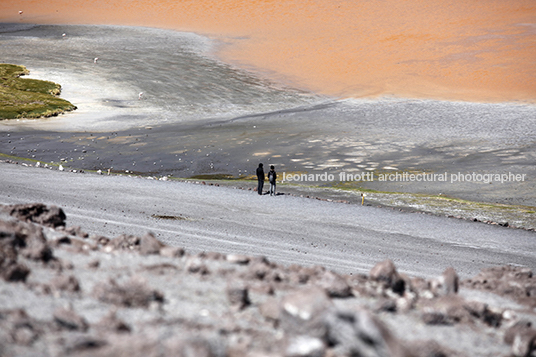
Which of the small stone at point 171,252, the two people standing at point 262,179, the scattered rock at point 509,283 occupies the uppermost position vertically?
the two people standing at point 262,179

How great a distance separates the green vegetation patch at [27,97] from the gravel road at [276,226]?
2233 centimetres

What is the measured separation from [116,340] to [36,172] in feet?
75.5

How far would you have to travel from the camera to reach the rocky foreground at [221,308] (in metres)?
4.74

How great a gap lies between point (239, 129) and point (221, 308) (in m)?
37.3

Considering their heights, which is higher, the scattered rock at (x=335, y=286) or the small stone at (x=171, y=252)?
the small stone at (x=171, y=252)

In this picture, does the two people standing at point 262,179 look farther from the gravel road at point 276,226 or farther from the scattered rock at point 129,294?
the scattered rock at point 129,294

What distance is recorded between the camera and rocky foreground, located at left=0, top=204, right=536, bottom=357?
187 inches

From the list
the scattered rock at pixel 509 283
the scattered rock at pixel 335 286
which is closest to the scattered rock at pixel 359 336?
the scattered rock at pixel 335 286

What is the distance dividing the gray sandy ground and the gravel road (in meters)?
7.46

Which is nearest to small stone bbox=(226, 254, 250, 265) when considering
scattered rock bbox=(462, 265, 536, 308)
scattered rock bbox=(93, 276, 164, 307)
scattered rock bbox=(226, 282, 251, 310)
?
scattered rock bbox=(226, 282, 251, 310)

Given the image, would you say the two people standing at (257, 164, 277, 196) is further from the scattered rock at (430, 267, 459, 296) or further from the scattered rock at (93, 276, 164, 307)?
the scattered rock at (93, 276, 164, 307)

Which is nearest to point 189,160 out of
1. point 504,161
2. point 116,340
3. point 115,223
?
point 115,223

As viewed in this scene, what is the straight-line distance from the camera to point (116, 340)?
4.79 meters

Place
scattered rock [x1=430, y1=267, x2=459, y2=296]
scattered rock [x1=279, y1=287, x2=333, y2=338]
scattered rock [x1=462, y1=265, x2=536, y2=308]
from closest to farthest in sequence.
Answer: scattered rock [x1=279, y1=287, x2=333, y2=338], scattered rock [x1=430, y1=267, x2=459, y2=296], scattered rock [x1=462, y1=265, x2=536, y2=308]
